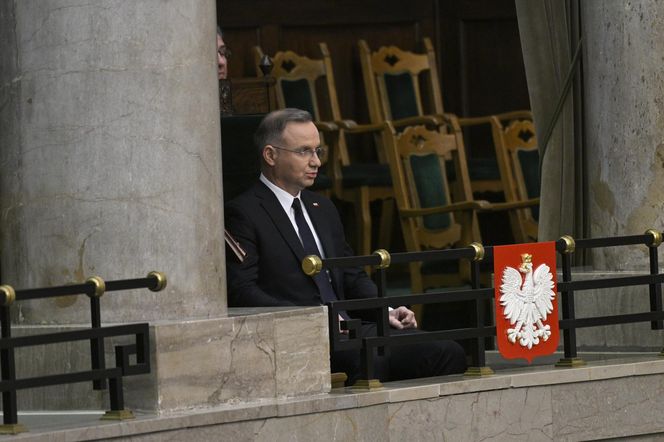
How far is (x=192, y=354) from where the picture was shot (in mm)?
5246

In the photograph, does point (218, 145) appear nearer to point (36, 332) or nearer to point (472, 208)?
point (36, 332)

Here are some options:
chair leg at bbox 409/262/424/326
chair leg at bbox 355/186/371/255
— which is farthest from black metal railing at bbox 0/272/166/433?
chair leg at bbox 355/186/371/255

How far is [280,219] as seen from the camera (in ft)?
21.0

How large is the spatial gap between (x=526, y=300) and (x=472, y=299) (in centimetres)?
28

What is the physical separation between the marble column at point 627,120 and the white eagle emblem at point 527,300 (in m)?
0.71

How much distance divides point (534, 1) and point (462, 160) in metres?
2.38

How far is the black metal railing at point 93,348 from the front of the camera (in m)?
4.91

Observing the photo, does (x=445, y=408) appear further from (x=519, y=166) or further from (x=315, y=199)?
(x=519, y=166)

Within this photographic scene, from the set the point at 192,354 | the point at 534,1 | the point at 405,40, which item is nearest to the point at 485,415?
the point at 192,354

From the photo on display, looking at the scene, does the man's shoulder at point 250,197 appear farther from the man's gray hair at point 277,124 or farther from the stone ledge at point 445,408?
the stone ledge at point 445,408

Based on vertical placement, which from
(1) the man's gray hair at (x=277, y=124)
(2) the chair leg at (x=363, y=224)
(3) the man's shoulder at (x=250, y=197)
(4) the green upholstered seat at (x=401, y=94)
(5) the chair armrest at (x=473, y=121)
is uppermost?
(4) the green upholstered seat at (x=401, y=94)

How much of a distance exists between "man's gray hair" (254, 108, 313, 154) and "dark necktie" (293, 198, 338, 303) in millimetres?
251

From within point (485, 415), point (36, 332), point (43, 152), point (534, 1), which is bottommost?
point (485, 415)

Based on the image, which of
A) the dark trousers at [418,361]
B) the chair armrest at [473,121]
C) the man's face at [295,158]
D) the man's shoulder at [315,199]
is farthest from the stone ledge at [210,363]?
the chair armrest at [473,121]
